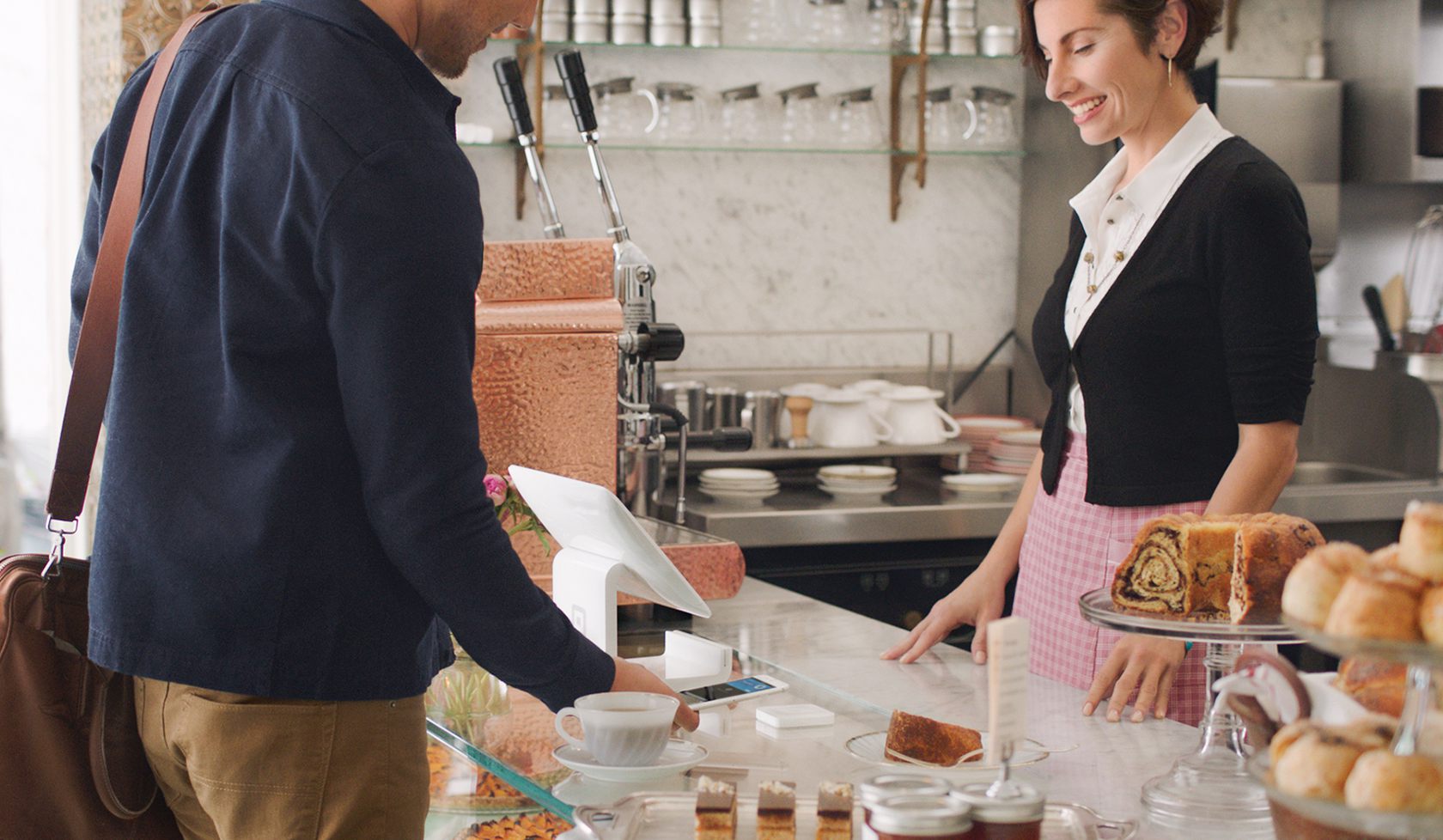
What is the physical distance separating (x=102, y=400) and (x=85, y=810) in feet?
1.22

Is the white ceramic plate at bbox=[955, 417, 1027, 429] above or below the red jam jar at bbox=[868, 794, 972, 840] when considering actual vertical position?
below

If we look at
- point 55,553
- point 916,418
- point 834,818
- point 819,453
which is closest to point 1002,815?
point 834,818

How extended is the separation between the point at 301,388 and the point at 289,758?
31cm

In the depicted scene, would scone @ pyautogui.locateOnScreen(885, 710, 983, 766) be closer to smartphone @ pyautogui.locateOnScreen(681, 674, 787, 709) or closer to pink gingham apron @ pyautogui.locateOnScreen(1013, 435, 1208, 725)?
smartphone @ pyautogui.locateOnScreen(681, 674, 787, 709)

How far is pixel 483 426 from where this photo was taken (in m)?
2.12

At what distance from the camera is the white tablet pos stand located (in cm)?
162

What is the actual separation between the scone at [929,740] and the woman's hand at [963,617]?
1.68 feet

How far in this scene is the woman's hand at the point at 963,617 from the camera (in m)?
1.96

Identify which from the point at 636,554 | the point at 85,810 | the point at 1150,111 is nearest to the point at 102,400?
the point at 85,810

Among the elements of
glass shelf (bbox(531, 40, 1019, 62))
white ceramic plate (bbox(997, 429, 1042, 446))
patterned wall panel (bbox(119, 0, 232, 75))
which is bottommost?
white ceramic plate (bbox(997, 429, 1042, 446))

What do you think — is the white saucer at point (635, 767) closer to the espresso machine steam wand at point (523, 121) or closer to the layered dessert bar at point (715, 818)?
the layered dessert bar at point (715, 818)

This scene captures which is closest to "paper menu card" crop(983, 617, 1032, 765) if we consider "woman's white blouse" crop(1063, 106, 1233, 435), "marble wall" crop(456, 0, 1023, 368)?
"woman's white blouse" crop(1063, 106, 1233, 435)

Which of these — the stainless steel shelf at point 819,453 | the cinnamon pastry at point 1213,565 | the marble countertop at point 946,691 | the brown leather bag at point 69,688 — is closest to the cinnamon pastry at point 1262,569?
the cinnamon pastry at point 1213,565

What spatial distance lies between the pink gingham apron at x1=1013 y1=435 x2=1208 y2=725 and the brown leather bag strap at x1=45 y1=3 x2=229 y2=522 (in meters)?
1.26
